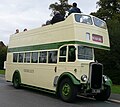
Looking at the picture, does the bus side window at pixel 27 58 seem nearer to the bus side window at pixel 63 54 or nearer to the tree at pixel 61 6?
the bus side window at pixel 63 54

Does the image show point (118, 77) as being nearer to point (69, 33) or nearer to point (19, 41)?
point (19, 41)

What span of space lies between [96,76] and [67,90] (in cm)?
136

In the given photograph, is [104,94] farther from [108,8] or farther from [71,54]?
[108,8]

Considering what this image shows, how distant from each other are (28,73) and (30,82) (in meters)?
0.63

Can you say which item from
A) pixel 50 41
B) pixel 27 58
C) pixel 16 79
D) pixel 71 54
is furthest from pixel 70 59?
pixel 16 79

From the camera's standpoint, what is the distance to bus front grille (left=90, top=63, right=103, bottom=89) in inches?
507

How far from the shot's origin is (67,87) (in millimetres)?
12984

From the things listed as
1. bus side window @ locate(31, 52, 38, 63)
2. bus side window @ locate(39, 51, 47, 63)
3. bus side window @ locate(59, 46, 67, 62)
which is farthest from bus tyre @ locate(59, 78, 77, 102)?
bus side window @ locate(31, 52, 38, 63)

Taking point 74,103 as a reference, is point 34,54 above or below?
above

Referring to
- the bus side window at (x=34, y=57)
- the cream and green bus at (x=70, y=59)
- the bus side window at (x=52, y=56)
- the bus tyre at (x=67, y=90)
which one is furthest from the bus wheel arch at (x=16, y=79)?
the bus tyre at (x=67, y=90)

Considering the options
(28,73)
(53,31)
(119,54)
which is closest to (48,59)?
(53,31)

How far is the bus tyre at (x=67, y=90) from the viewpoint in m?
12.5

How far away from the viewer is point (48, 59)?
48.7 feet

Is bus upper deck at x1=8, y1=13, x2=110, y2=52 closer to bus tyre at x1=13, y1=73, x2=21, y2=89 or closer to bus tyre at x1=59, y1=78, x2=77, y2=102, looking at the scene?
bus tyre at x1=59, y1=78, x2=77, y2=102
